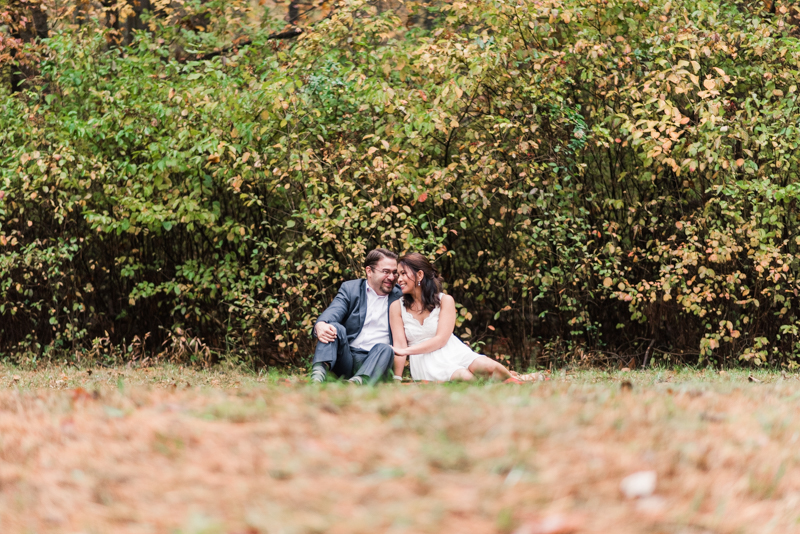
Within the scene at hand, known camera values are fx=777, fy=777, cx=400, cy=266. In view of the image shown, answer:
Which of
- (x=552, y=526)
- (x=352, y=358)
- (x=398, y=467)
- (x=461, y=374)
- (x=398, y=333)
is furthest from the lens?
(x=352, y=358)

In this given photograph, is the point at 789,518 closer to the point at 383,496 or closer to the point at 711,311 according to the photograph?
the point at 383,496

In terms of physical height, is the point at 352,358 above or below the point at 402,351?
below

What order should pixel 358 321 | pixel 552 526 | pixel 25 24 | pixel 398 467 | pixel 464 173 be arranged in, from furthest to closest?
pixel 25 24 → pixel 464 173 → pixel 358 321 → pixel 398 467 → pixel 552 526

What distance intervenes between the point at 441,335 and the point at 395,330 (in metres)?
0.35

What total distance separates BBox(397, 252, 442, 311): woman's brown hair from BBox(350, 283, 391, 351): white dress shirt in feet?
0.81

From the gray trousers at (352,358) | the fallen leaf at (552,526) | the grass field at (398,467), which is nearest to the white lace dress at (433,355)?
the gray trousers at (352,358)

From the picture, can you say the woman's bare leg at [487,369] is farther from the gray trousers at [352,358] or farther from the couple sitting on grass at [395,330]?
the gray trousers at [352,358]

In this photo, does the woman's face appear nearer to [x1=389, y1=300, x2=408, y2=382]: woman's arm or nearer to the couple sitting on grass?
the couple sitting on grass

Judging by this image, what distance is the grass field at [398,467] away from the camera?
77.4 inches

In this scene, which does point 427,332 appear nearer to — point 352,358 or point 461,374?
point 461,374

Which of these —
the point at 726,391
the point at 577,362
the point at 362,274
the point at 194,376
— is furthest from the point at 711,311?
the point at 194,376

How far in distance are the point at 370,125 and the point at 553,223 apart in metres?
2.08

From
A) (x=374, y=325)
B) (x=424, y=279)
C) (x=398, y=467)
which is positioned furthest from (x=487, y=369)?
(x=398, y=467)

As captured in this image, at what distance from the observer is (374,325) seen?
6.10 meters
